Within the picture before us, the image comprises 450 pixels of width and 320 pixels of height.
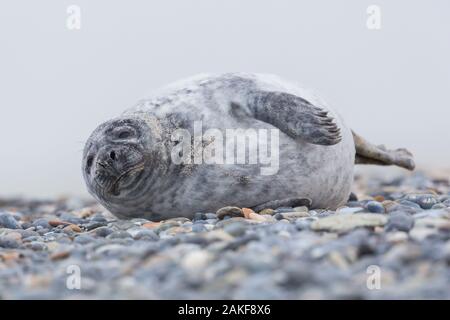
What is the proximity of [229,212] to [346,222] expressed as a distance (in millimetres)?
1389

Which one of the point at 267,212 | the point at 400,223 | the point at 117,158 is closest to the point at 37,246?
the point at 117,158

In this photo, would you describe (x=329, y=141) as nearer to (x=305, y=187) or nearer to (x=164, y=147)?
(x=305, y=187)

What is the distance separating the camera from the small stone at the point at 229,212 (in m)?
6.36

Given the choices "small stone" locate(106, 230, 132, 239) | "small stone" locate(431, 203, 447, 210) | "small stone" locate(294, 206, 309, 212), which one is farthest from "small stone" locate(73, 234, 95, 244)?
"small stone" locate(431, 203, 447, 210)

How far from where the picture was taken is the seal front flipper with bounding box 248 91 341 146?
6.62 m

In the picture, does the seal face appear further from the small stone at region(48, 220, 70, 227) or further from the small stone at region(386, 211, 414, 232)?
the small stone at region(386, 211, 414, 232)

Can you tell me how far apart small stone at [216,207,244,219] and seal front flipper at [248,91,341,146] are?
908 mm

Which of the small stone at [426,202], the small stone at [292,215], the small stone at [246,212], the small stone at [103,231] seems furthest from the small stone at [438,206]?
the small stone at [103,231]

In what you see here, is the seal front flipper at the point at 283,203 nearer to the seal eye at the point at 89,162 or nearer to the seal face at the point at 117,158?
the seal face at the point at 117,158

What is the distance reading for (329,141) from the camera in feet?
21.7

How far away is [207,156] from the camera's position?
6719 millimetres

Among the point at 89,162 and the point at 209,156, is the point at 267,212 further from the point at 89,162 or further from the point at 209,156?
the point at 89,162
